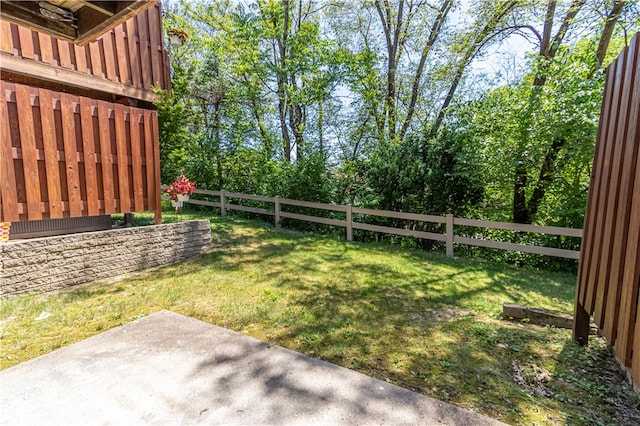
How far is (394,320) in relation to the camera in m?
3.37

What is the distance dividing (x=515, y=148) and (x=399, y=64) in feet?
23.2

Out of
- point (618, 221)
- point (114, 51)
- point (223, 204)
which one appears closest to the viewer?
point (618, 221)

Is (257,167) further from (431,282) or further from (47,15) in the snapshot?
(47,15)

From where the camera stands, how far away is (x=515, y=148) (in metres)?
6.48

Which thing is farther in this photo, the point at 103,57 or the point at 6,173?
the point at 103,57

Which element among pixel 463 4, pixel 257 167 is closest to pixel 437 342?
pixel 257 167

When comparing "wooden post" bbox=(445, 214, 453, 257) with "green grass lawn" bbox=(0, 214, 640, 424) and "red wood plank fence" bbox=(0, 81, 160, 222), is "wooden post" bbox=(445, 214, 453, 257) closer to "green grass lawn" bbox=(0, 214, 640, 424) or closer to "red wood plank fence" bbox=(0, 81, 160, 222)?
"green grass lawn" bbox=(0, 214, 640, 424)

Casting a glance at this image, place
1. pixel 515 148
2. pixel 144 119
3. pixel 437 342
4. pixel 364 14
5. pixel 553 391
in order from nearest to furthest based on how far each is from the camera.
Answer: pixel 553 391
pixel 437 342
pixel 144 119
pixel 515 148
pixel 364 14

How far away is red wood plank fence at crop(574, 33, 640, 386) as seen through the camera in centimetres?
168

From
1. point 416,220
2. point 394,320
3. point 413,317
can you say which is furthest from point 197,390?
point 416,220

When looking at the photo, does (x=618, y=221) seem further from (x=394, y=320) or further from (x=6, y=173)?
(x=6, y=173)

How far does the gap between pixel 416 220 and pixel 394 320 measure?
382 cm

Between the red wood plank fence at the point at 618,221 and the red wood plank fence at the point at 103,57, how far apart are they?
6.06m

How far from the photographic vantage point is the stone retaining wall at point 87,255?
141 inches
